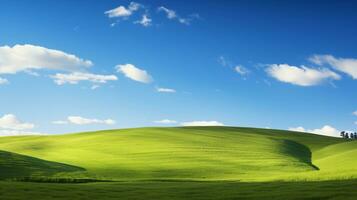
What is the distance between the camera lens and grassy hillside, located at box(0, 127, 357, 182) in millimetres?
51188

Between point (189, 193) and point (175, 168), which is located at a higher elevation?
point (175, 168)

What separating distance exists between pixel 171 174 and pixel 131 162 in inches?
388

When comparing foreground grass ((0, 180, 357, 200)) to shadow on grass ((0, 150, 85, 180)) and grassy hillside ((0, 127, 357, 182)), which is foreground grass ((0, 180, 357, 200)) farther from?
shadow on grass ((0, 150, 85, 180))

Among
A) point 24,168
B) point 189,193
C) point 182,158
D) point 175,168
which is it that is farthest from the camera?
point 182,158

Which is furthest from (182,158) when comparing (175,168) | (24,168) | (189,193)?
(189,193)

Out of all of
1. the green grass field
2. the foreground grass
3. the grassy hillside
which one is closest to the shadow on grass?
the green grass field

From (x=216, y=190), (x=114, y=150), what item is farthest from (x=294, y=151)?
(x=216, y=190)

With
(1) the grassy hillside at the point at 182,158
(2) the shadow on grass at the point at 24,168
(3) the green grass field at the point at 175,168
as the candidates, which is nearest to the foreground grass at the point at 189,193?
(3) the green grass field at the point at 175,168

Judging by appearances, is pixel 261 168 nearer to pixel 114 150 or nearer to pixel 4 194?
pixel 114 150

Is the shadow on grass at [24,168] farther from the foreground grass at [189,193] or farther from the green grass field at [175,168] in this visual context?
the foreground grass at [189,193]

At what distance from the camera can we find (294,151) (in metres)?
83.2

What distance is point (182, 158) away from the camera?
66812 millimetres

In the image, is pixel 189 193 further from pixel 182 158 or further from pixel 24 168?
pixel 182 158

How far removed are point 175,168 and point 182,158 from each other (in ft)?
28.0
